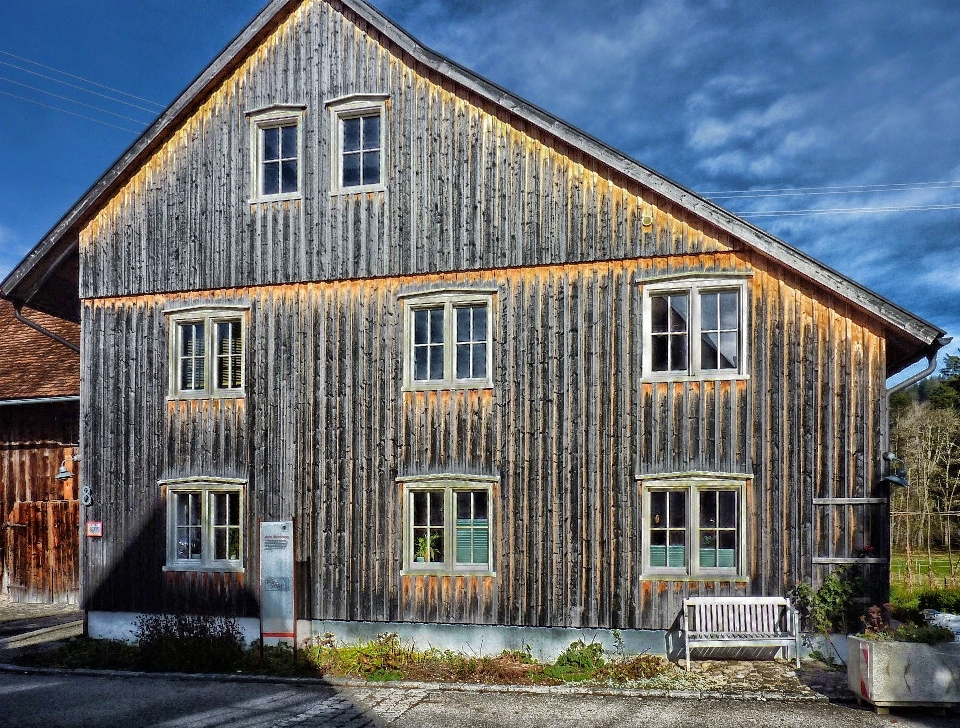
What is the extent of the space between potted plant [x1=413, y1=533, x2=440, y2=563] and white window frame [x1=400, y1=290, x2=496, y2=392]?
237 cm

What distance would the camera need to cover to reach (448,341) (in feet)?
41.8

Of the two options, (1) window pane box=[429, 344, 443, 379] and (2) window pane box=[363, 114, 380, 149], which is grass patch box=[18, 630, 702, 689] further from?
(2) window pane box=[363, 114, 380, 149]

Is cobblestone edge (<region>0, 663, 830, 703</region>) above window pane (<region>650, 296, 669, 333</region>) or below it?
below

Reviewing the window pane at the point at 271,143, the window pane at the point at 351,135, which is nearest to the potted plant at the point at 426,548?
the window pane at the point at 351,135

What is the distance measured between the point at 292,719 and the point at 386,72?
984cm

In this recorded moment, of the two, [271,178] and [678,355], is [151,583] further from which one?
[678,355]

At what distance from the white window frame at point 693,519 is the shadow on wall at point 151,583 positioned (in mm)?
6506

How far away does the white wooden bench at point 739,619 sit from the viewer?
36.6ft

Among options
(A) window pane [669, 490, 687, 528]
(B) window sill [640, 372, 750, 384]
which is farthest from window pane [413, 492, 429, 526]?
(B) window sill [640, 372, 750, 384]

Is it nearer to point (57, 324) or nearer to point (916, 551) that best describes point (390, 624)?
point (57, 324)

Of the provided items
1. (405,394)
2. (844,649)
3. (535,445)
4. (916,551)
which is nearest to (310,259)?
(405,394)

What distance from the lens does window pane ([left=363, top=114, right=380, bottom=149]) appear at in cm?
1326

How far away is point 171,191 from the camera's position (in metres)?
14.1

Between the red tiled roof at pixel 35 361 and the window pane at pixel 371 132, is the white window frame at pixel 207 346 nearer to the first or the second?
the window pane at pixel 371 132
